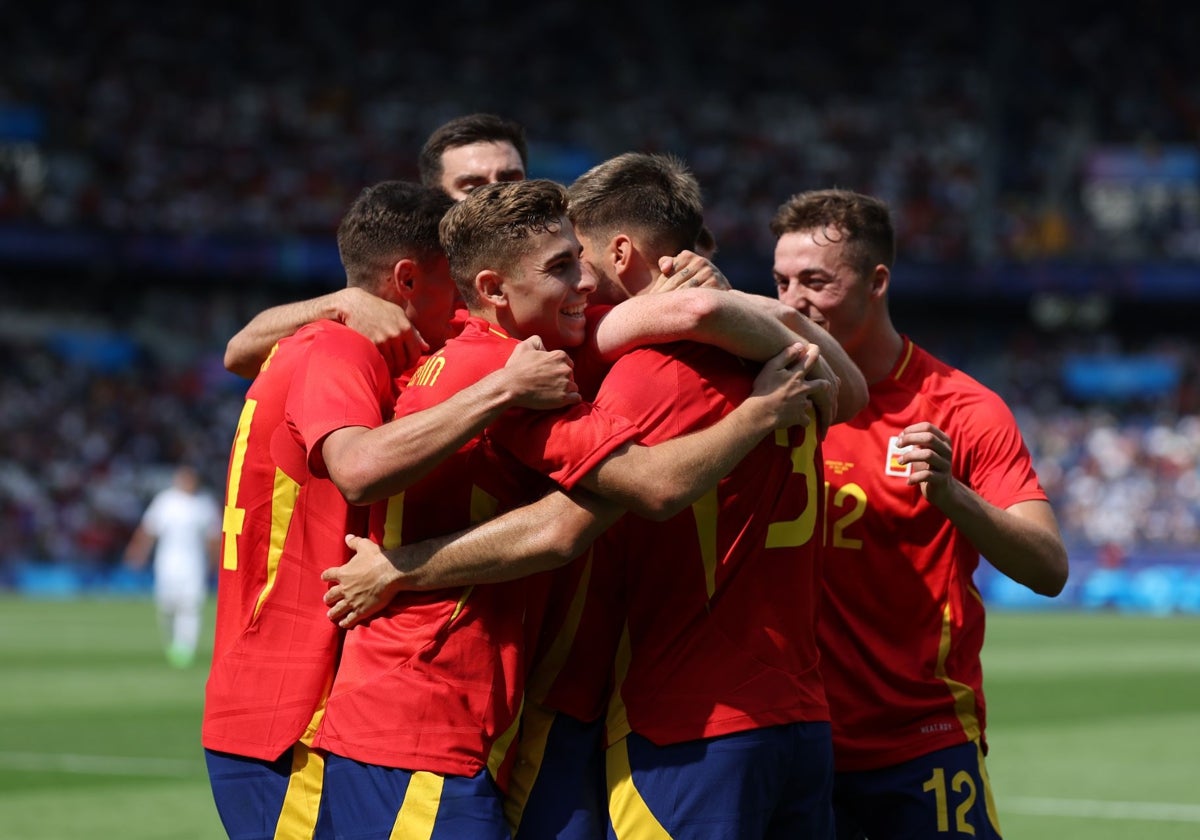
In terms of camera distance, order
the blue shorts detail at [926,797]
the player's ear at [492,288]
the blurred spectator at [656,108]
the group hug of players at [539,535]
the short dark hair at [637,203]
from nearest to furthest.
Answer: the group hug of players at [539,535], the player's ear at [492,288], the short dark hair at [637,203], the blue shorts detail at [926,797], the blurred spectator at [656,108]

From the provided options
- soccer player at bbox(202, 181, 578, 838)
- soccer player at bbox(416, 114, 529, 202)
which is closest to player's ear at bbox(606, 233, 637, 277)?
soccer player at bbox(202, 181, 578, 838)

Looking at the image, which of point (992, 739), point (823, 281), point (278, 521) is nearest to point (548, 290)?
point (278, 521)

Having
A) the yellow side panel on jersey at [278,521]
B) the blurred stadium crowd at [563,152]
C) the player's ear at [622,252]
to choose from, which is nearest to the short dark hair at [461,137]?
the yellow side panel on jersey at [278,521]

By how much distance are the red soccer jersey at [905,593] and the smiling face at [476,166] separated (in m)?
1.66

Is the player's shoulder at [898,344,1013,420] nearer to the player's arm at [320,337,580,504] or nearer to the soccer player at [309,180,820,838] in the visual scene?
the soccer player at [309,180,820,838]

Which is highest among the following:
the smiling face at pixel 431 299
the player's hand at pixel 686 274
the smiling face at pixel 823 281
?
the smiling face at pixel 823 281

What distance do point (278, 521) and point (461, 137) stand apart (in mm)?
1980

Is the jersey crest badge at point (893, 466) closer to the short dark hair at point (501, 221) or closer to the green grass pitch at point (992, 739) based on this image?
the short dark hair at point (501, 221)

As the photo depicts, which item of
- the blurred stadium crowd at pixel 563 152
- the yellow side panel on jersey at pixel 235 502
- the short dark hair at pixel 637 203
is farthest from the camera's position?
the blurred stadium crowd at pixel 563 152

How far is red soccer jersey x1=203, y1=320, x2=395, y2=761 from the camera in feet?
13.6

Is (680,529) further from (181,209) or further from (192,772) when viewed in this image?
(181,209)

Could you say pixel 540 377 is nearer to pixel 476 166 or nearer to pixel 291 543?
pixel 291 543

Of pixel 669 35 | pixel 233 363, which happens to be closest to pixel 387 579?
pixel 233 363

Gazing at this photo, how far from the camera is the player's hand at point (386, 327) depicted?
4.15 meters
